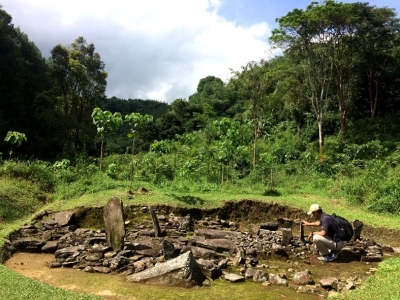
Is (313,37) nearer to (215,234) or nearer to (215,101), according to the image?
(215,234)

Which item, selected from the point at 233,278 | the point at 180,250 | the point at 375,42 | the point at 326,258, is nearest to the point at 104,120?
the point at 180,250

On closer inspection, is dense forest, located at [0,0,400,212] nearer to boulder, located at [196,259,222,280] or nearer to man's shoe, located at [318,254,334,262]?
man's shoe, located at [318,254,334,262]

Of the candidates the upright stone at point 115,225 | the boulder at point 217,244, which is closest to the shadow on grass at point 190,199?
the boulder at point 217,244

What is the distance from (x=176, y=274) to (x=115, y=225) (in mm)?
2956

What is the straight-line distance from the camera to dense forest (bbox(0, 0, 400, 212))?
728 inches

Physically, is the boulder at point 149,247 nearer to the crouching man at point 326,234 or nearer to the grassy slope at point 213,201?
the grassy slope at point 213,201

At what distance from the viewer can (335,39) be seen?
74.7ft

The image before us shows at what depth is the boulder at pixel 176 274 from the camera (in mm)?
6809

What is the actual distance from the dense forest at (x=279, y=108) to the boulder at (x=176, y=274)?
30.4ft

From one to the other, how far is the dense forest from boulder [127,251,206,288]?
9.28 metres

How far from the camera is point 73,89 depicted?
85.3 feet

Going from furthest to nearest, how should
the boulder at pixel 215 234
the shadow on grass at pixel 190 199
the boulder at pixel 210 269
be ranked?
1. the shadow on grass at pixel 190 199
2. the boulder at pixel 215 234
3. the boulder at pixel 210 269

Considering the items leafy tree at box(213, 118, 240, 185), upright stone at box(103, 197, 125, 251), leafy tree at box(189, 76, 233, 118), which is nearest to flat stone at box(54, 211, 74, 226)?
upright stone at box(103, 197, 125, 251)

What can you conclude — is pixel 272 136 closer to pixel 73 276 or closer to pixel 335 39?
pixel 335 39
